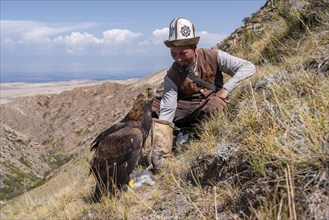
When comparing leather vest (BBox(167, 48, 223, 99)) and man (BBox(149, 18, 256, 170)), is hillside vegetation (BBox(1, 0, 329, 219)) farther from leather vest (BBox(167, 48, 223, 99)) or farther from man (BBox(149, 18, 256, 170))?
leather vest (BBox(167, 48, 223, 99))

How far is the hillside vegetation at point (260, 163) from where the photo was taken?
244 centimetres

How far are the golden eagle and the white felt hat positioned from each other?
34.3 inches

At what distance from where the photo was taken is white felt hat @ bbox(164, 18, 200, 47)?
5520 millimetres

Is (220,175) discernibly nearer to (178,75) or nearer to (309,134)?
(309,134)

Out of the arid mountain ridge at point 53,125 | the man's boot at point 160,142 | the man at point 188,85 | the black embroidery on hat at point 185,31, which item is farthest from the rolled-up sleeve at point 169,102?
the arid mountain ridge at point 53,125

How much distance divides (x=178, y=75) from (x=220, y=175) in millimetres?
2522

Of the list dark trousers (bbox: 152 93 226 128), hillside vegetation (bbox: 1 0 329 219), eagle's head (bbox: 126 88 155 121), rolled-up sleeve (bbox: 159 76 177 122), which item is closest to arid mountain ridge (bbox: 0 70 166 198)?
dark trousers (bbox: 152 93 226 128)

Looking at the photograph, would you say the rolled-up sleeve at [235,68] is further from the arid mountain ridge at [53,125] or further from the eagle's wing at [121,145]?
the arid mountain ridge at [53,125]

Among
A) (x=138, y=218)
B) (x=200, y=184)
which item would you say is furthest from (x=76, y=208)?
(x=200, y=184)

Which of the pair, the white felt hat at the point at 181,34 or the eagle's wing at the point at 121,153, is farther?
the white felt hat at the point at 181,34

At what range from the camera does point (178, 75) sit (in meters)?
6.03

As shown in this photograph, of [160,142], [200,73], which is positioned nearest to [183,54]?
[200,73]

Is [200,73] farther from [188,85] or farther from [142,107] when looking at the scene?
[142,107]

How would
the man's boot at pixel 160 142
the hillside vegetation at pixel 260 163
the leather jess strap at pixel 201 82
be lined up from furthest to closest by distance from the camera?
the leather jess strap at pixel 201 82
the man's boot at pixel 160 142
the hillside vegetation at pixel 260 163
